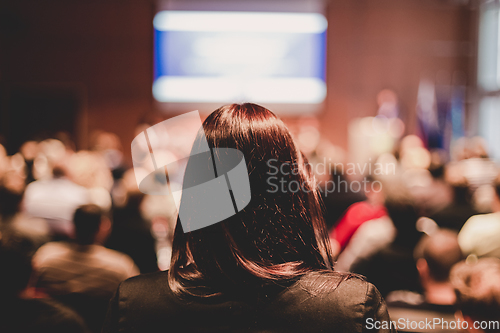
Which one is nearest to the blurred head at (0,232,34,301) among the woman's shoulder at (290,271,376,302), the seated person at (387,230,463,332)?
the woman's shoulder at (290,271,376,302)

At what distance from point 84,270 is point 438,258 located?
1681 millimetres

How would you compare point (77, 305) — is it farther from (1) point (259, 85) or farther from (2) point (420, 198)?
(1) point (259, 85)

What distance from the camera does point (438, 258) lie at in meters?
1.68

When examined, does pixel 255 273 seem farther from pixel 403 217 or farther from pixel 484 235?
pixel 484 235

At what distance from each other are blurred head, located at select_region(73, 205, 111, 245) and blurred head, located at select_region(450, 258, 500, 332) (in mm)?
1648

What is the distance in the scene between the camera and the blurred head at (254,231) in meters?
0.76

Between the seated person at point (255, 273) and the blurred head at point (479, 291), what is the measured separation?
0.47m

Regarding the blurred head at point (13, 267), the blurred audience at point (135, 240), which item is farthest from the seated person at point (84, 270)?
the blurred audience at point (135, 240)

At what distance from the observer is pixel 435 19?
24.2ft

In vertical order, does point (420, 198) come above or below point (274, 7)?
below

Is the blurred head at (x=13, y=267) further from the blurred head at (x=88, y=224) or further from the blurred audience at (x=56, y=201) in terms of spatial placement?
the blurred audience at (x=56, y=201)

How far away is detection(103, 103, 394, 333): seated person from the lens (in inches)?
28.8

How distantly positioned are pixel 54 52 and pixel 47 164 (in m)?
4.08

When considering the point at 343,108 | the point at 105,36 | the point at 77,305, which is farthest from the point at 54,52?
the point at 77,305
